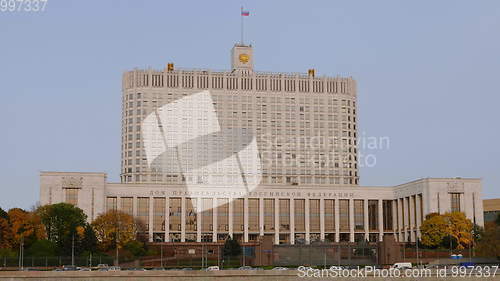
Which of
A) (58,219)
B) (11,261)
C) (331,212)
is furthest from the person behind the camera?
(331,212)

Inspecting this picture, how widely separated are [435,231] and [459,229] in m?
4.75

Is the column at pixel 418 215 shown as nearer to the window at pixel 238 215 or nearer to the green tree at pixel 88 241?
the window at pixel 238 215

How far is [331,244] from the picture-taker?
453ft

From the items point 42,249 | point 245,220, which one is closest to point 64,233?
point 42,249

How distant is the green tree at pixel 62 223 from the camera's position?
4998 inches

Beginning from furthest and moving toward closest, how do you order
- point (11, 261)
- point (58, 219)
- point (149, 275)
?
point (58, 219) → point (11, 261) → point (149, 275)

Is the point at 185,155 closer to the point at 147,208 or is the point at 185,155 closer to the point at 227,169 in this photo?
the point at 227,169

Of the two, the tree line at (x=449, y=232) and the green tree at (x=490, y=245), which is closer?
the green tree at (x=490, y=245)

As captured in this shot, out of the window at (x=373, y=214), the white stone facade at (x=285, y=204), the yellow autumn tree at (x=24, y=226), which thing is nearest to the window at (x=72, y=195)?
the white stone facade at (x=285, y=204)

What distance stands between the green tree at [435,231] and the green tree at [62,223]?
→ 6703 centimetres

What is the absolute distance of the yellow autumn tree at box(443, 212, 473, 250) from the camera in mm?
146250

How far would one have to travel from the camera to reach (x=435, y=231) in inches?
5822

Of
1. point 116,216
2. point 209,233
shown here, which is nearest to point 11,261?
point 116,216

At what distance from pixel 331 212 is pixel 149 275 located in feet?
320
